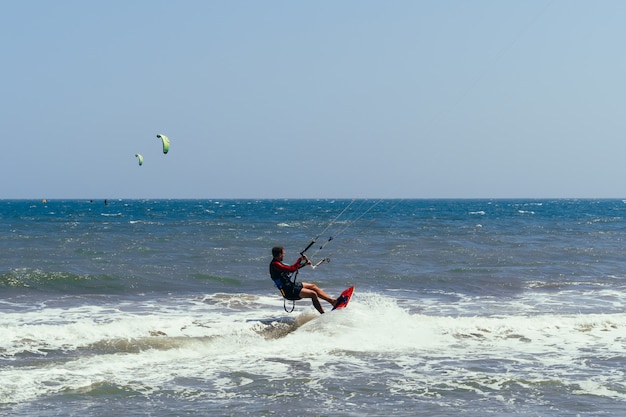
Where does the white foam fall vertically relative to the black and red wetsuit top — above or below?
below

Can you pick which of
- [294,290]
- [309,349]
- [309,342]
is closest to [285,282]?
[294,290]

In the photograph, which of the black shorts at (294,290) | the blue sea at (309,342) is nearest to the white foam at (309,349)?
the blue sea at (309,342)

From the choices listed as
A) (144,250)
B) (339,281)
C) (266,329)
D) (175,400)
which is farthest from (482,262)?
(175,400)

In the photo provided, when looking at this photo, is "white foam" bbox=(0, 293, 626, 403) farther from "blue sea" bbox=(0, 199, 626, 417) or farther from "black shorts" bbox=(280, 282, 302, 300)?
"black shorts" bbox=(280, 282, 302, 300)

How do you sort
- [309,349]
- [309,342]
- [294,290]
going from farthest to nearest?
1. [294,290]
2. [309,342]
3. [309,349]

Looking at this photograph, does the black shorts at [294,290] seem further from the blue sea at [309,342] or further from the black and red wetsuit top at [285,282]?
the blue sea at [309,342]

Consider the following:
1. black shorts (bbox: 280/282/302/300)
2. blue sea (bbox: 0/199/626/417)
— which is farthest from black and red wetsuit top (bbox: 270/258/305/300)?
blue sea (bbox: 0/199/626/417)

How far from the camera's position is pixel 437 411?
7.84m

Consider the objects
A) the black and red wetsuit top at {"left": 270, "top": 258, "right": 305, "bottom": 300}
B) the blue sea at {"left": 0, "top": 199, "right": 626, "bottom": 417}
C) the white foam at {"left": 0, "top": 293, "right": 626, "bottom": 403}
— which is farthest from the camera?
the black and red wetsuit top at {"left": 270, "top": 258, "right": 305, "bottom": 300}

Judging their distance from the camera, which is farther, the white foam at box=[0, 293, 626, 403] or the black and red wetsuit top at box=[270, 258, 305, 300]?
the black and red wetsuit top at box=[270, 258, 305, 300]

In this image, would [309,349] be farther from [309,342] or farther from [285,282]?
[285,282]

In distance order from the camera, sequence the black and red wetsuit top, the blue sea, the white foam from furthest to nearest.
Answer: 1. the black and red wetsuit top
2. the white foam
3. the blue sea

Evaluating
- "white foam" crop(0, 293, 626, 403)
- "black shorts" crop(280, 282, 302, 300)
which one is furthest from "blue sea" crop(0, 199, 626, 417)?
"black shorts" crop(280, 282, 302, 300)

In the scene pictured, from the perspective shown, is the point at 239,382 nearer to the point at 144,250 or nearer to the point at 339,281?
the point at 339,281
